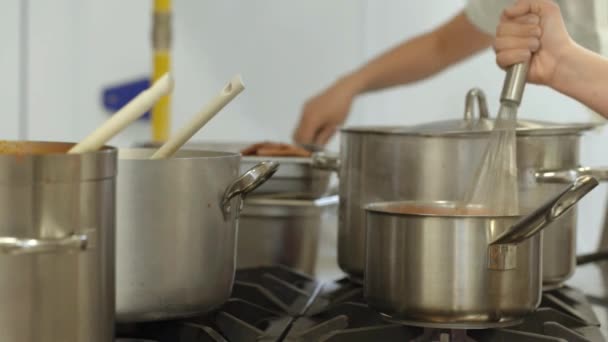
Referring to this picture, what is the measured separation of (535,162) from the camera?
75 centimetres

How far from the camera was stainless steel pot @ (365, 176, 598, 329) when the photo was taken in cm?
57

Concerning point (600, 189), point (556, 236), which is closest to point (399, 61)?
point (600, 189)

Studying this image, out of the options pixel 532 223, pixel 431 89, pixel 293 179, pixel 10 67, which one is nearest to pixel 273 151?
pixel 293 179

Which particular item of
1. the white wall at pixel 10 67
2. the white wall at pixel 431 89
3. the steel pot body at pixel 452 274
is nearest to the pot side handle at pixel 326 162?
the steel pot body at pixel 452 274

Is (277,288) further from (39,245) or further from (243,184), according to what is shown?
(39,245)

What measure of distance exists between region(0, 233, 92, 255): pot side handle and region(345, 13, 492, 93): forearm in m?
0.86

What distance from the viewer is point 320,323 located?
65 cm

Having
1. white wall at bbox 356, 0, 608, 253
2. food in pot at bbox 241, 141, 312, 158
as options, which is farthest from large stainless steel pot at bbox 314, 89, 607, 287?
white wall at bbox 356, 0, 608, 253

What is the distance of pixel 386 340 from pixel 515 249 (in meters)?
0.11

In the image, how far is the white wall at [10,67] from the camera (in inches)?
63.0

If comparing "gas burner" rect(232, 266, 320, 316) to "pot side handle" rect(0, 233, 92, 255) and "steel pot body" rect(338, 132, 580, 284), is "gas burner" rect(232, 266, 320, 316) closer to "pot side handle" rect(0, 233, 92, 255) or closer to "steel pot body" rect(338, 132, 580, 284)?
"steel pot body" rect(338, 132, 580, 284)

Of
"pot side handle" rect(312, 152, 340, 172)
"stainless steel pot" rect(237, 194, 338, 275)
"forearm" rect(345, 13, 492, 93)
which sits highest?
"forearm" rect(345, 13, 492, 93)

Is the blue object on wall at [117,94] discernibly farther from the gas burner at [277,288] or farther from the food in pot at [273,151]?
the gas burner at [277,288]

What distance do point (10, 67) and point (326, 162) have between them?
3.19 feet
